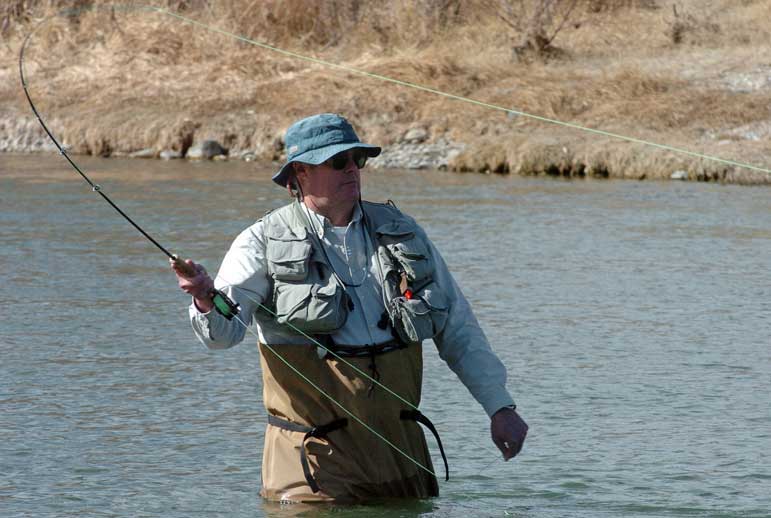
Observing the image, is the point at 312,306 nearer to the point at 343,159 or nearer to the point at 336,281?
the point at 336,281

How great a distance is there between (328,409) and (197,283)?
608 millimetres

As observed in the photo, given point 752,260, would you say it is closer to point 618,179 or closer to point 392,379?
point 618,179

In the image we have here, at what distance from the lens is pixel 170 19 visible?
2444 cm

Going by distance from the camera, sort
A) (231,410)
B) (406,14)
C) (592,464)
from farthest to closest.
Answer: (406,14) → (231,410) → (592,464)

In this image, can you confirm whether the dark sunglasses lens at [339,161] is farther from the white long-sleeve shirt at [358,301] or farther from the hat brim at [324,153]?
the white long-sleeve shirt at [358,301]

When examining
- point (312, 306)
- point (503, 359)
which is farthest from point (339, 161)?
point (503, 359)

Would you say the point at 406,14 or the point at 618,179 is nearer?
the point at 618,179

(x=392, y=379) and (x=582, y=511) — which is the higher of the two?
(x=392, y=379)

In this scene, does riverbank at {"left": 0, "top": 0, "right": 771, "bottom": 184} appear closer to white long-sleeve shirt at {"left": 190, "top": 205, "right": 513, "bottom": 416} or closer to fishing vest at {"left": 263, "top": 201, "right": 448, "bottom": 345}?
white long-sleeve shirt at {"left": 190, "top": 205, "right": 513, "bottom": 416}

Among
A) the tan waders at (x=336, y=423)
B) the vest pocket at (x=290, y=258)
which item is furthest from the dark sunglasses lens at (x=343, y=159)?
the tan waders at (x=336, y=423)

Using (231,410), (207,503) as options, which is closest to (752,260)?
(231,410)

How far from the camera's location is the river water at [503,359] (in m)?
5.26

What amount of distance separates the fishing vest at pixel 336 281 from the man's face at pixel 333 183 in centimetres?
7

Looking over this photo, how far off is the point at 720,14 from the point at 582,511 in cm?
1923
